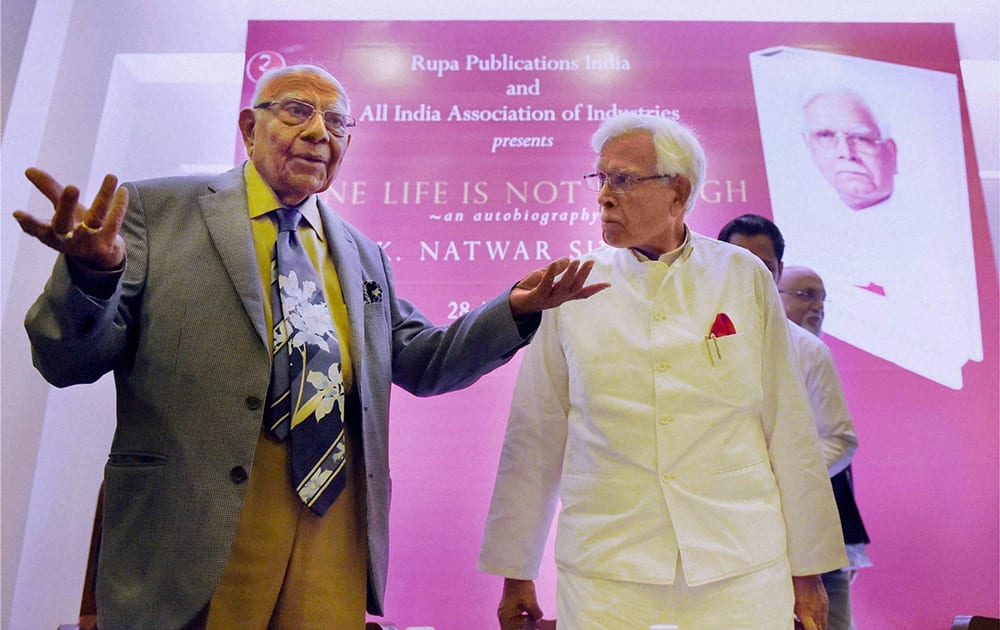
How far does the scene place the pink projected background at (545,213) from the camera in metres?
3.01

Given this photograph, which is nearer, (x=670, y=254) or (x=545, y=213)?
(x=670, y=254)

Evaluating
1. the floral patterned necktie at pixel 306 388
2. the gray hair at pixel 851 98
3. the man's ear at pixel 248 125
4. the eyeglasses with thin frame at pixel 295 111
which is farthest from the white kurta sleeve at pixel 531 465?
the gray hair at pixel 851 98

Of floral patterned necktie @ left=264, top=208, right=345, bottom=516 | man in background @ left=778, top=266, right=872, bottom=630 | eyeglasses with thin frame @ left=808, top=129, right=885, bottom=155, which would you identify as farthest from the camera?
eyeglasses with thin frame @ left=808, top=129, right=885, bottom=155

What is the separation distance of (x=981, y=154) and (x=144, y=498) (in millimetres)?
3883

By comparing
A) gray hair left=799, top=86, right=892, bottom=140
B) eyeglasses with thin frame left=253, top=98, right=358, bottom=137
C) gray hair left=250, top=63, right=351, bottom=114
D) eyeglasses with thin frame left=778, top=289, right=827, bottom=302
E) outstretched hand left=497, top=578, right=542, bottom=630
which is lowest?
outstretched hand left=497, top=578, right=542, bottom=630

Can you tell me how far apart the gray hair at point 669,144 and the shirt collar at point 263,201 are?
766mm

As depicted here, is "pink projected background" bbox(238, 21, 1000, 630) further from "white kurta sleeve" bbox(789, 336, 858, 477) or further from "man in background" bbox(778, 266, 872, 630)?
"white kurta sleeve" bbox(789, 336, 858, 477)

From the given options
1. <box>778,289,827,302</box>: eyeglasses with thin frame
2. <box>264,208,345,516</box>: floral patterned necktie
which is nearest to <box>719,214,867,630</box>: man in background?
<box>778,289,827,302</box>: eyeglasses with thin frame

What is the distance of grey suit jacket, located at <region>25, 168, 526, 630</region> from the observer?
4.55 feet

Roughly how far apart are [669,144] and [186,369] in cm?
126

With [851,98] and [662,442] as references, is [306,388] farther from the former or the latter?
[851,98]

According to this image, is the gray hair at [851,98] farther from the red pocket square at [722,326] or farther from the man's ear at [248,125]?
the man's ear at [248,125]

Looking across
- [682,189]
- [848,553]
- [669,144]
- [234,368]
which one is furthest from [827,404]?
[234,368]

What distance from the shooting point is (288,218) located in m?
1.79
